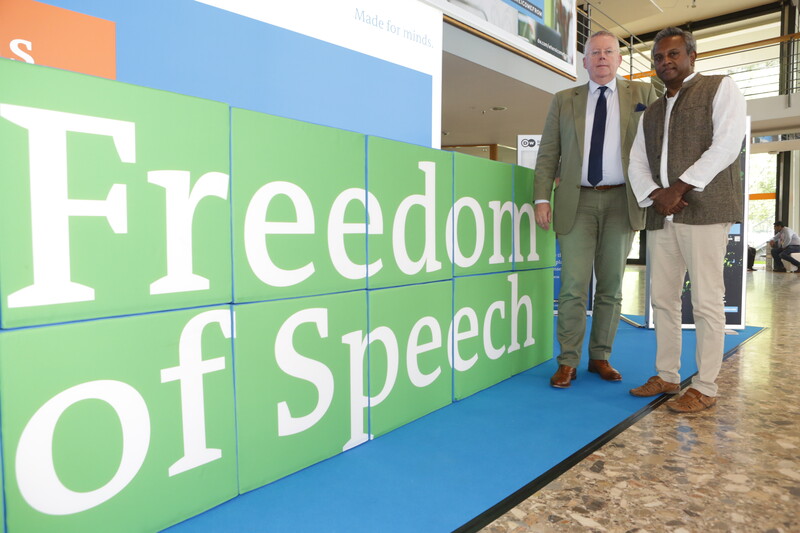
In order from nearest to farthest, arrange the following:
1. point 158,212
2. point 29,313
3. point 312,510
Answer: point 29,313 < point 158,212 < point 312,510

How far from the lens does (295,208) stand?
60.1 inches

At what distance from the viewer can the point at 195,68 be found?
202 centimetres

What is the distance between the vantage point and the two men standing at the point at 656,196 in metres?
2.00

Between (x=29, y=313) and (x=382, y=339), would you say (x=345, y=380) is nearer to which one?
(x=382, y=339)

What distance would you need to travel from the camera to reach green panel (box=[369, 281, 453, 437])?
1.82 metres

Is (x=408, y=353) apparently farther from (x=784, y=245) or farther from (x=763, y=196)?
(x=763, y=196)

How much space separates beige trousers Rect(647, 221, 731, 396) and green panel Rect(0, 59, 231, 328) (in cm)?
175

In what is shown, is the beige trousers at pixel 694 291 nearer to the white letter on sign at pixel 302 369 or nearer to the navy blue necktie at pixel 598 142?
the navy blue necktie at pixel 598 142

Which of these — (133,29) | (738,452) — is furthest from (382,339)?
(133,29)

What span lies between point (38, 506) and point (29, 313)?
0.39m

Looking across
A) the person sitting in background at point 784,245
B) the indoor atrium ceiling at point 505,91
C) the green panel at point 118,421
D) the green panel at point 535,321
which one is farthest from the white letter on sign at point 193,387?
the person sitting in background at point 784,245

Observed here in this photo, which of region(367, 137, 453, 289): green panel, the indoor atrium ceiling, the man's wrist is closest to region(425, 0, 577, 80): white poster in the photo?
Result: the indoor atrium ceiling

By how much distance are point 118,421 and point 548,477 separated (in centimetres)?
115

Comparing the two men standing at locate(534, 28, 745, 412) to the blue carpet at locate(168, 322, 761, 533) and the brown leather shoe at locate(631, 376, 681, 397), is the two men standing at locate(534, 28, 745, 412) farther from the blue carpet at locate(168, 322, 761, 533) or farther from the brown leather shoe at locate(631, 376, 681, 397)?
the blue carpet at locate(168, 322, 761, 533)
